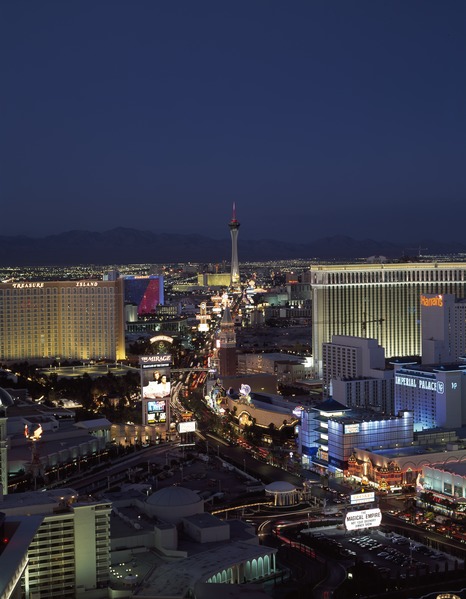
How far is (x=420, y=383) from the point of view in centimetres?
4072

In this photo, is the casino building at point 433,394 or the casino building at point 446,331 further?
the casino building at point 446,331

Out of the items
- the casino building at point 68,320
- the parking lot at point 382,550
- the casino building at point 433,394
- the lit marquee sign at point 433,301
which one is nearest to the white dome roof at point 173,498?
the parking lot at point 382,550

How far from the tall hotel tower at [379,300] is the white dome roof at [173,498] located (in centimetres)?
2808

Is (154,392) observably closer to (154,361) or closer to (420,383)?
(154,361)

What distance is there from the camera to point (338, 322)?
183 feet

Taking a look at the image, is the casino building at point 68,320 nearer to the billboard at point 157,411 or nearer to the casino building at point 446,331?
the billboard at point 157,411

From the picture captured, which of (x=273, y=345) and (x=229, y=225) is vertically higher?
(x=229, y=225)

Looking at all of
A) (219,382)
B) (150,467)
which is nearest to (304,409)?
(150,467)

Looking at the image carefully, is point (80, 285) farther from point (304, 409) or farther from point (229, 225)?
point (229, 225)

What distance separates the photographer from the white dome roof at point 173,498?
91.5 ft

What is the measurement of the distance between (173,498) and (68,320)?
117ft

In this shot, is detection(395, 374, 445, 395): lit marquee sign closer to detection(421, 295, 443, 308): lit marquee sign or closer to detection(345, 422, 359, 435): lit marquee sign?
detection(345, 422, 359, 435): lit marquee sign

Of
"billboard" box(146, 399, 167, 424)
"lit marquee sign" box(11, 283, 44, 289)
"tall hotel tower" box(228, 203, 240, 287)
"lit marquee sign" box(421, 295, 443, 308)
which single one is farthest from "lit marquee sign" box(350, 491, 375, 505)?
"tall hotel tower" box(228, 203, 240, 287)

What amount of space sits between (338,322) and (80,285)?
53.6 feet
